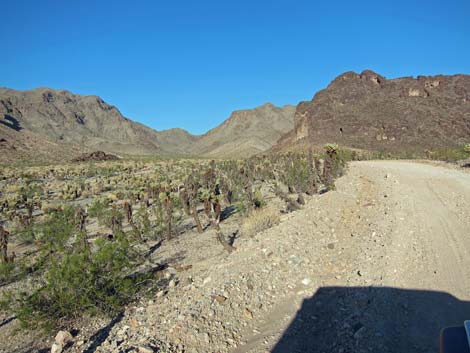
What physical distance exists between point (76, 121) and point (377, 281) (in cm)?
17636

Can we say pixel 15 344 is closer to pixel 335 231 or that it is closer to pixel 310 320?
pixel 310 320

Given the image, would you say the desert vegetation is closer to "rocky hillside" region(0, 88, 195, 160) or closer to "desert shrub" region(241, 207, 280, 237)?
"desert shrub" region(241, 207, 280, 237)

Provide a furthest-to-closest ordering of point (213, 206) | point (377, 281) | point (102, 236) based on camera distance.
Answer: point (213, 206) → point (102, 236) → point (377, 281)

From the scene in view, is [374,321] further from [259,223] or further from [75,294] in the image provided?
[259,223]

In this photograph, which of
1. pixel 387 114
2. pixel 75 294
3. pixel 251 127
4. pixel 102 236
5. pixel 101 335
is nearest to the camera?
pixel 101 335

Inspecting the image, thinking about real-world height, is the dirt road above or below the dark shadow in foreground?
above

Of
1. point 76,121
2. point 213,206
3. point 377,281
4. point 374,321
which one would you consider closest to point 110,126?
point 76,121

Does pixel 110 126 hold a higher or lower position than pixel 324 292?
higher

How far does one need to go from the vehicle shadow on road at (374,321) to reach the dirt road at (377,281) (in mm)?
15

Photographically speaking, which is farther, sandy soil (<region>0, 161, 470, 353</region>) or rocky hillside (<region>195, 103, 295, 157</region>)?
rocky hillside (<region>195, 103, 295, 157</region>)

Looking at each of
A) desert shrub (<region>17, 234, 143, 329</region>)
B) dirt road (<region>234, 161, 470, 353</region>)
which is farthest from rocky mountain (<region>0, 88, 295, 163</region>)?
dirt road (<region>234, 161, 470, 353</region>)

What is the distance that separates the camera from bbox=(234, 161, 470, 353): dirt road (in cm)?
594

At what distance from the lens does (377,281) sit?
7328 mm

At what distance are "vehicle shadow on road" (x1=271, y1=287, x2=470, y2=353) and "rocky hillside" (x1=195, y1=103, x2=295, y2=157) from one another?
12964cm
